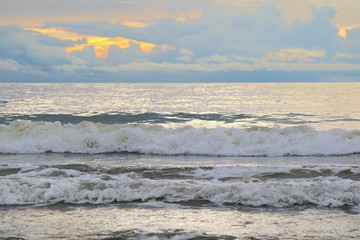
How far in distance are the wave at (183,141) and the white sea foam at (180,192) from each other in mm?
7728

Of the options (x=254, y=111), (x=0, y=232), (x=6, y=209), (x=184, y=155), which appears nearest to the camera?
(x=0, y=232)

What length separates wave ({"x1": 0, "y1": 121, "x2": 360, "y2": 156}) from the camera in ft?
64.1

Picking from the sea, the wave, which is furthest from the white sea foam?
the wave

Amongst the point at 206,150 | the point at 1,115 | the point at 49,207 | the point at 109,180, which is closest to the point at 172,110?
the point at 1,115

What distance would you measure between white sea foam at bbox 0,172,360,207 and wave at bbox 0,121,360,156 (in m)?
7.73

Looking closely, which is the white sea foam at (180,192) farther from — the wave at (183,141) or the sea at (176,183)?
the wave at (183,141)

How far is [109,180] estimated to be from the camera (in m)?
12.9

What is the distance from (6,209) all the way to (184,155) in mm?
9750

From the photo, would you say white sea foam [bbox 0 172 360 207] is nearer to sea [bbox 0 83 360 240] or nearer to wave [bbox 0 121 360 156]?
sea [bbox 0 83 360 240]

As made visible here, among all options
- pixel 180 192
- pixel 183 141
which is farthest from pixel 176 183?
pixel 183 141

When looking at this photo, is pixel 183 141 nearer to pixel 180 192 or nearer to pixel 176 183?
pixel 176 183

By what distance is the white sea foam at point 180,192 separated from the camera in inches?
421

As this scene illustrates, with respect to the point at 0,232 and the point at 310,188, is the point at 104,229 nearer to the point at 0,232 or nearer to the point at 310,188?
the point at 0,232

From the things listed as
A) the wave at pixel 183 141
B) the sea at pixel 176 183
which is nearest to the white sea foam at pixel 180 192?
the sea at pixel 176 183
